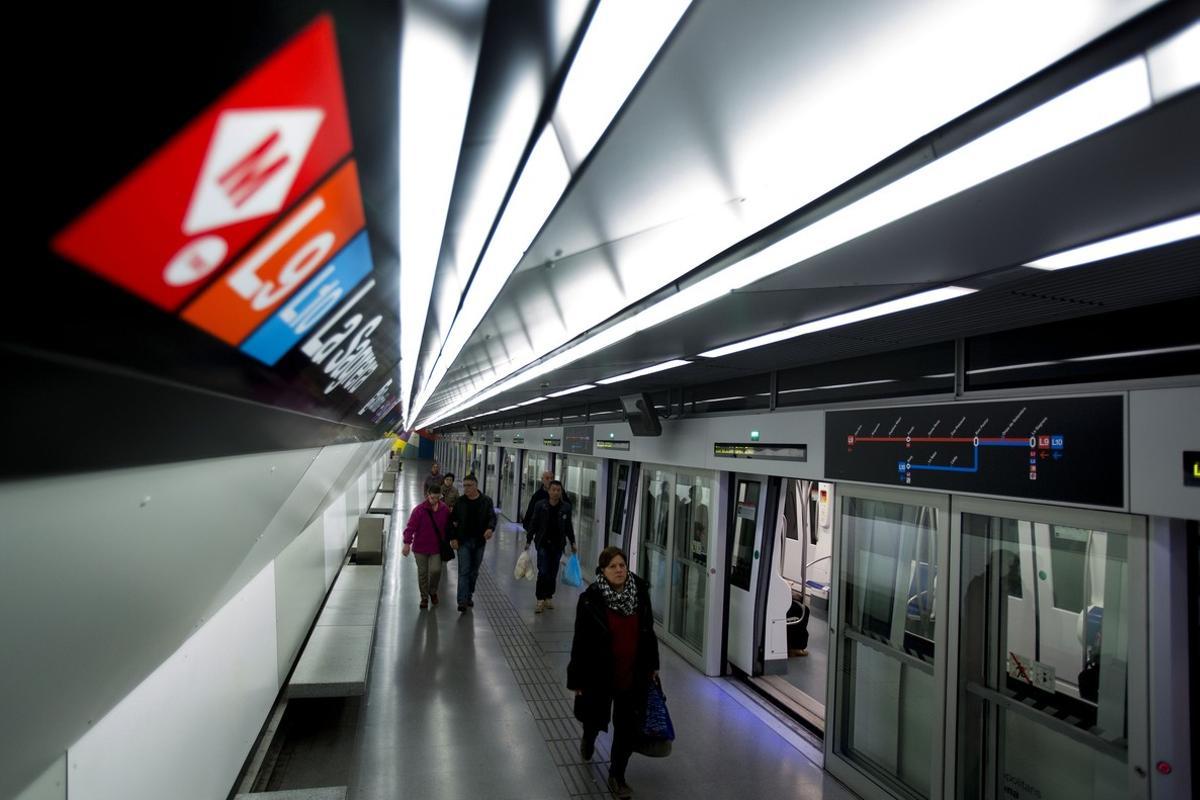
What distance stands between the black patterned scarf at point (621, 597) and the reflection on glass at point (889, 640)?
5.14 ft

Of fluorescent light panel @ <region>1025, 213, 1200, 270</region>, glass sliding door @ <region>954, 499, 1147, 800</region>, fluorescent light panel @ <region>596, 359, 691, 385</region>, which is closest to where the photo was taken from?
fluorescent light panel @ <region>1025, 213, 1200, 270</region>

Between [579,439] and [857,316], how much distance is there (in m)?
7.62

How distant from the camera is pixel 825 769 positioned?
470cm

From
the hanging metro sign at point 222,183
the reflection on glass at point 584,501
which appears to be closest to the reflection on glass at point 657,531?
the reflection on glass at point 584,501

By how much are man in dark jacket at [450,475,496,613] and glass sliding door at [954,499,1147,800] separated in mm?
5582

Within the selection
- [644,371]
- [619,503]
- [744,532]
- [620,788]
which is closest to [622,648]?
[620,788]

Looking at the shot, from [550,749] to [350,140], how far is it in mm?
4729

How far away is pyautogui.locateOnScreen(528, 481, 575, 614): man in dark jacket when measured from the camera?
27.4ft

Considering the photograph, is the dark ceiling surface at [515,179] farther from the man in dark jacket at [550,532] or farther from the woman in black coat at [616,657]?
the man in dark jacket at [550,532]

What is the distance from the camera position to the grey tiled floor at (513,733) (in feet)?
14.0

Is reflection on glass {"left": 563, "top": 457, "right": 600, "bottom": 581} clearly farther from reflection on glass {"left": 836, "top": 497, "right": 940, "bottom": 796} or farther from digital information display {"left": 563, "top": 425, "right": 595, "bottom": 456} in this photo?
reflection on glass {"left": 836, "top": 497, "right": 940, "bottom": 796}

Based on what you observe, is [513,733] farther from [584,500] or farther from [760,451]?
[584,500]

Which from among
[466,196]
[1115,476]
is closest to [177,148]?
[466,196]

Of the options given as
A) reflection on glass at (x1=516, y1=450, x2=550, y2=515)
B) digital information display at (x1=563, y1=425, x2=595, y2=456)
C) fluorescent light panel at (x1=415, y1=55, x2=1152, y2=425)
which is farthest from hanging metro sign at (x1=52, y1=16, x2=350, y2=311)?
reflection on glass at (x1=516, y1=450, x2=550, y2=515)
